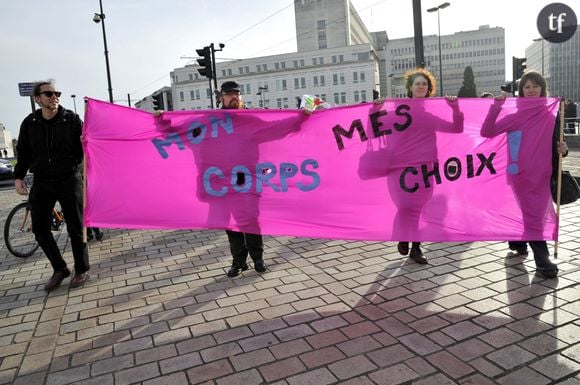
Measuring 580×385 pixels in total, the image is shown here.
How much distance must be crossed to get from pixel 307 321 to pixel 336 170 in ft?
4.90

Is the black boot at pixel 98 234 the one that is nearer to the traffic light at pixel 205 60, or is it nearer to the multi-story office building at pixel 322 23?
the traffic light at pixel 205 60

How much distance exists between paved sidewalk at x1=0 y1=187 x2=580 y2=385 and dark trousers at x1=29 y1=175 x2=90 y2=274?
1.23 feet

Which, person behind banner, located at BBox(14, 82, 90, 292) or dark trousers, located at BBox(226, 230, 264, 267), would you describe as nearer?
person behind banner, located at BBox(14, 82, 90, 292)

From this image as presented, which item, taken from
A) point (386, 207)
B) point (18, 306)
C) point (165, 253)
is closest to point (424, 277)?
point (386, 207)

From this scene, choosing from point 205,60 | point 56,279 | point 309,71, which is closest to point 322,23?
point 309,71

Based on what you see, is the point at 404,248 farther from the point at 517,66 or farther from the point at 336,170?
the point at 517,66

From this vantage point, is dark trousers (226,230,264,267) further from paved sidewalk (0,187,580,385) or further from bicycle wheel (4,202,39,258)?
bicycle wheel (4,202,39,258)

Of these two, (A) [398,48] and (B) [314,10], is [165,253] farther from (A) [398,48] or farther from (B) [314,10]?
(A) [398,48]

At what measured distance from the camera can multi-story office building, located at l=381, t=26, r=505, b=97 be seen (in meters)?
130

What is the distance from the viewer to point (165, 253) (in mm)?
5965

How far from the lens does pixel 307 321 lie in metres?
3.63

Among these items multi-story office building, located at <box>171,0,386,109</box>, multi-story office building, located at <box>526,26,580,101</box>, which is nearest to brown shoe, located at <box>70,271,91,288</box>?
multi-story office building, located at <box>171,0,386,109</box>

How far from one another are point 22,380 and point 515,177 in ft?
14.2

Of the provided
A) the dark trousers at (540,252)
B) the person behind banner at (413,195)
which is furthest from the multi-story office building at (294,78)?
the dark trousers at (540,252)
